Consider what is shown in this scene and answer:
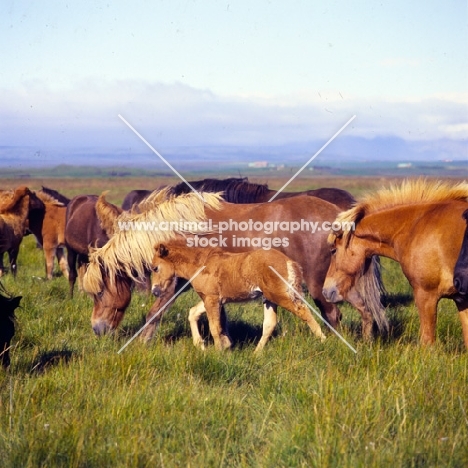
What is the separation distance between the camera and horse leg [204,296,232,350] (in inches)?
269

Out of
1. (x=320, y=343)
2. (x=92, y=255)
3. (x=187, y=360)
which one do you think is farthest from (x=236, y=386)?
(x=92, y=255)

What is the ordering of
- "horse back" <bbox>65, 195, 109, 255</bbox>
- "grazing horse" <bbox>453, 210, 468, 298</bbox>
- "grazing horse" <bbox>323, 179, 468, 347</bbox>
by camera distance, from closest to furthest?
"grazing horse" <bbox>453, 210, 468, 298</bbox>, "grazing horse" <bbox>323, 179, 468, 347</bbox>, "horse back" <bbox>65, 195, 109, 255</bbox>

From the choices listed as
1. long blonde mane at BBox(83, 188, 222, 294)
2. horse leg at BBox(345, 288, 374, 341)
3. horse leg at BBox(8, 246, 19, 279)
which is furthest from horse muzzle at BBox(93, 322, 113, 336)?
horse leg at BBox(8, 246, 19, 279)

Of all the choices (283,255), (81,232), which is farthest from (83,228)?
(283,255)

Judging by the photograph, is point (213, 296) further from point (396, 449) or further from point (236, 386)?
point (396, 449)

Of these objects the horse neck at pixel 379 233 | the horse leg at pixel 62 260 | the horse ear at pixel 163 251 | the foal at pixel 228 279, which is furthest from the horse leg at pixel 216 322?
the horse leg at pixel 62 260

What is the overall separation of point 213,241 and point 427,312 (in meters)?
2.66

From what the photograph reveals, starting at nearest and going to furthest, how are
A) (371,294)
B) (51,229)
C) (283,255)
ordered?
(283,255)
(371,294)
(51,229)

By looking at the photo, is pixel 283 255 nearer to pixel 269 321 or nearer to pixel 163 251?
pixel 269 321

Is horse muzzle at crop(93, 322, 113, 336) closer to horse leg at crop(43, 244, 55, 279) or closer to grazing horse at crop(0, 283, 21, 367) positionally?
grazing horse at crop(0, 283, 21, 367)

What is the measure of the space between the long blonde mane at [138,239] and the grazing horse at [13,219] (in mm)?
5402

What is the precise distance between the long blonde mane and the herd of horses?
0.5 inches

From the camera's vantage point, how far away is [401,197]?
22.1 feet

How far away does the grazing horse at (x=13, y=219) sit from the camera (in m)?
12.8
